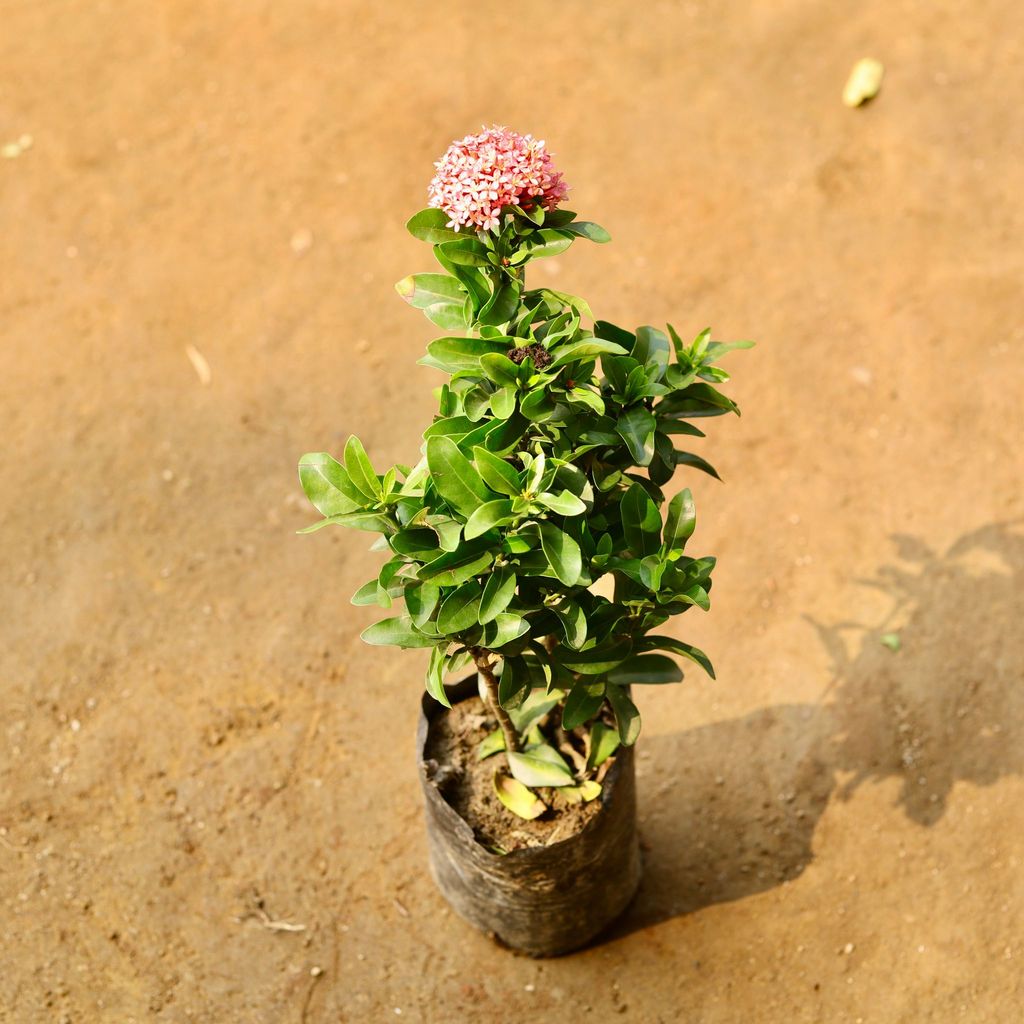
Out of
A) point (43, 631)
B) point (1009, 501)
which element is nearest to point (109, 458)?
point (43, 631)

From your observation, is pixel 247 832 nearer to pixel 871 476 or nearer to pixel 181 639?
pixel 181 639

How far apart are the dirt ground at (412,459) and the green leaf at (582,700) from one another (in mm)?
903

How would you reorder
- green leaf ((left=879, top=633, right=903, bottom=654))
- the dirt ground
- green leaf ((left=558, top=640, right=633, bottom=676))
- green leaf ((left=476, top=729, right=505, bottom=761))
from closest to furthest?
1. green leaf ((left=558, top=640, right=633, bottom=676))
2. green leaf ((left=476, top=729, right=505, bottom=761))
3. the dirt ground
4. green leaf ((left=879, top=633, right=903, bottom=654))

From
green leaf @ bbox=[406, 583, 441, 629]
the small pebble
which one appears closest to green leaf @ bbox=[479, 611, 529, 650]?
green leaf @ bbox=[406, 583, 441, 629]

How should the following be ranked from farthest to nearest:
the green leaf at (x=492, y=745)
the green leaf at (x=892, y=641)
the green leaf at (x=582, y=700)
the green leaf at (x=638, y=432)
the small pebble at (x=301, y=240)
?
the small pebble at (x=301, y=240), the green leaf at (x=892, y=641), the green leaf at (x=492, y=745), the green leaf at (x=582, y=700), the green leaf at (x=638, y=432)

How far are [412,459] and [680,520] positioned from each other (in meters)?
1.95

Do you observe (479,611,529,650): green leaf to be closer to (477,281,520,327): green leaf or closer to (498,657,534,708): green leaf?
(498,657,534,708): green leaf

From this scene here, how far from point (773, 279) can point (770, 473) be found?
94cm

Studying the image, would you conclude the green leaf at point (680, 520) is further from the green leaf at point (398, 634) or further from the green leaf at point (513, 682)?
the green leaf at point (398, 634)

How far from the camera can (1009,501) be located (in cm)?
422

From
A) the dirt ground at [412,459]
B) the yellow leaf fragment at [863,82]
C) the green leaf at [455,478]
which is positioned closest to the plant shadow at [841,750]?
the dirt ground at [412,459]

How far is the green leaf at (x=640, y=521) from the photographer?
2535mm

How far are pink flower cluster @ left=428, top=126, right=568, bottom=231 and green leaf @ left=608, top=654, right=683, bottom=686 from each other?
1117 mm

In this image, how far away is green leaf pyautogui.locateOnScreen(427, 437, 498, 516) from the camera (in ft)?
7.52
